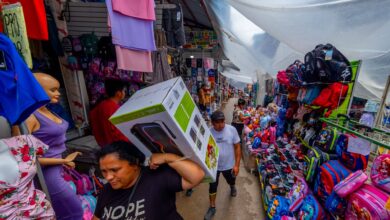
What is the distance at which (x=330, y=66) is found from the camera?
1.79 metres

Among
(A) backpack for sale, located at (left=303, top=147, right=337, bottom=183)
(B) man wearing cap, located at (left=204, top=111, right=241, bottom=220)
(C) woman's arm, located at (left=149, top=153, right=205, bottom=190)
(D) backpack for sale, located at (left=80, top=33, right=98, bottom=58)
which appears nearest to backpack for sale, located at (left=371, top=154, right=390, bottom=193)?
(A) backpack for sale, located at (left=303, top=147, right=337, bottom=183)

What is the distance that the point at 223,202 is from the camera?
3014mm

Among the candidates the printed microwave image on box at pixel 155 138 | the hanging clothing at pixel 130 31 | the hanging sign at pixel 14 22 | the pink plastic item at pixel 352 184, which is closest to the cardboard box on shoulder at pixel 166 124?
the printed microwave image on box at pixel 155 138

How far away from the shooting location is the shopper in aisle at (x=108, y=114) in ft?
7.59

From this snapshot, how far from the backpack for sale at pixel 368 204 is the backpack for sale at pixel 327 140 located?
536 millimetres

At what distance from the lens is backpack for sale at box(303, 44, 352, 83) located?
1.78 meters

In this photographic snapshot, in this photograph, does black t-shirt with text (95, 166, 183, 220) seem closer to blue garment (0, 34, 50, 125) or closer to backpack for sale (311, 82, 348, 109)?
blue garment (0, 34, 50, 125)

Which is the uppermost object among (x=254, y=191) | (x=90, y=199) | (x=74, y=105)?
(x=74, y=105)

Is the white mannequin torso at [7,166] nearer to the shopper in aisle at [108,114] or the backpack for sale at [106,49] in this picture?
the shopper in aisle at [108,114]

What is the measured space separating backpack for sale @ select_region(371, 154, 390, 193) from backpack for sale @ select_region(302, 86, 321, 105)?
98 centimetres

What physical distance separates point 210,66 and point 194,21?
199 cm

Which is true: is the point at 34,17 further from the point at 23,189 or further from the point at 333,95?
the point at 333,95

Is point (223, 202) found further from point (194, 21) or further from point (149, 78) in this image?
point (194, 21)

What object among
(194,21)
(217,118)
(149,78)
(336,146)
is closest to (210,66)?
(194,21)
